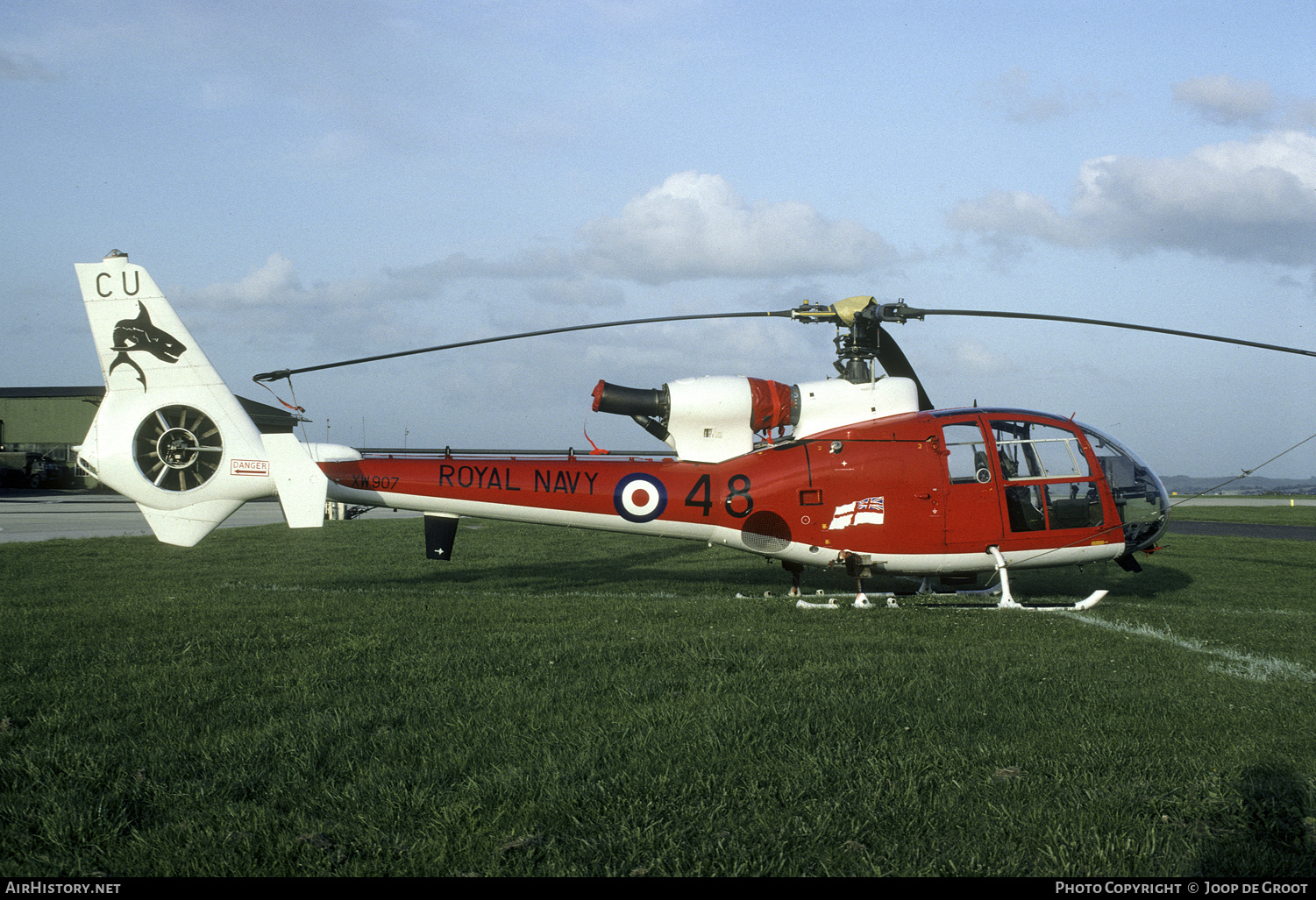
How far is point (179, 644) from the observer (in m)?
7.74

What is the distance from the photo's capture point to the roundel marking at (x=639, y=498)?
12.0m

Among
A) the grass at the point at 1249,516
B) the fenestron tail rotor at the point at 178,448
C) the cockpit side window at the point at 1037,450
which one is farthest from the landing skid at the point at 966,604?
the grass at the point at 1249,516

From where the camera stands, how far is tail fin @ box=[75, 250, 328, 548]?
10750 mm

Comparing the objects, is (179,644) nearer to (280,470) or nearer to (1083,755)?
(280,470)

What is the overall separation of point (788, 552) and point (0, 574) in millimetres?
13007

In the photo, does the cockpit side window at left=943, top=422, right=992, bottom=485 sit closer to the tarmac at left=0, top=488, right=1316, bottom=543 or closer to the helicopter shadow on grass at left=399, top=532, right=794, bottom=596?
the helicopter shadow on grass at left=399, top=532, right=794, bottom=596

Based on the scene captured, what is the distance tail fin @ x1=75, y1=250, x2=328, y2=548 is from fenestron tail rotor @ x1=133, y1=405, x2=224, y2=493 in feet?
0.04

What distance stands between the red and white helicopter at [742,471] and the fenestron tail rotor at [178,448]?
19 millimetres

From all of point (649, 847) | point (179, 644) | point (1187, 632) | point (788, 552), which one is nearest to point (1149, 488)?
point (1187, 632)

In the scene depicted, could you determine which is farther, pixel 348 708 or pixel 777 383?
pixel 777 383

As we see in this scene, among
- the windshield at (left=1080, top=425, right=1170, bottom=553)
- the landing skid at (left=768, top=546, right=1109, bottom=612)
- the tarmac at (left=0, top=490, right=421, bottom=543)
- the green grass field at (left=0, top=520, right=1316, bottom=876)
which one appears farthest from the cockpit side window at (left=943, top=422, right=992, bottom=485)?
the tarmac at (left=0, top=490, right=421, bottom=543)

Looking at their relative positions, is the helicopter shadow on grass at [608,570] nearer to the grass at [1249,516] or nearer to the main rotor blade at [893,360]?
the main rotor blade at [893,360]

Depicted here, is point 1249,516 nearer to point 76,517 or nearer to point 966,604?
point 966,604
